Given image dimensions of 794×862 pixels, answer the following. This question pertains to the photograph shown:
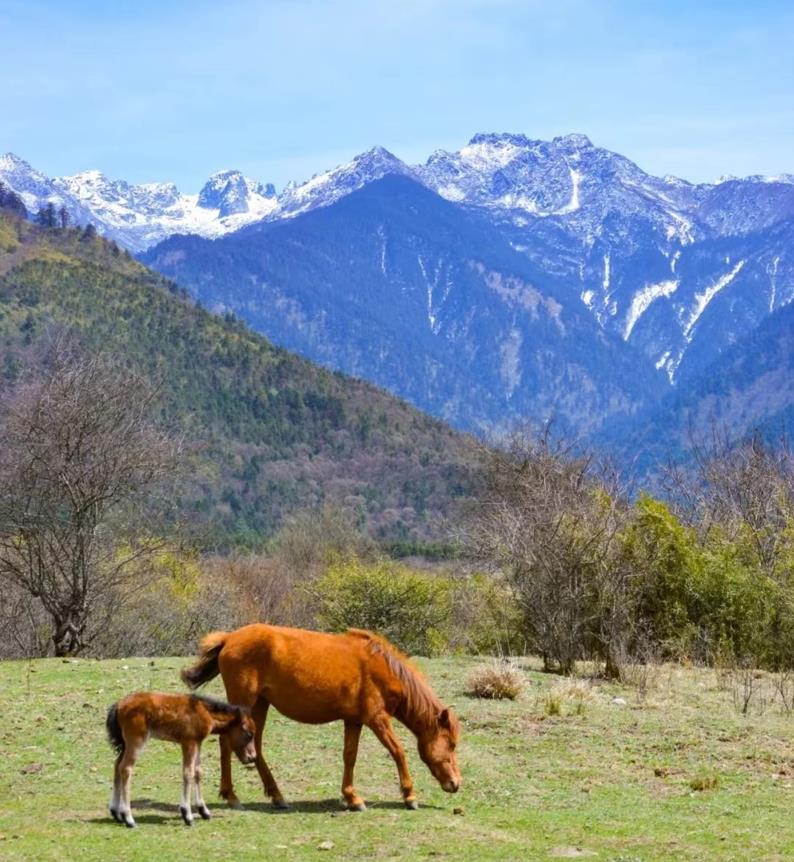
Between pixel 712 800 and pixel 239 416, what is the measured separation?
14523 centimetres

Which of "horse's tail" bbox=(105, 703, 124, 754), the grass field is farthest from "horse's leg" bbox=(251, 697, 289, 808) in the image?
"horse's tail" bbox=(105, 703, 124, 754)

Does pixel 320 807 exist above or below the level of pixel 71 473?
below

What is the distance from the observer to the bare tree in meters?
23.8

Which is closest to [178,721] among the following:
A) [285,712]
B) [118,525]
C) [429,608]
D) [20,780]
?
[285,712]

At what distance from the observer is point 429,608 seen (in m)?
40.1

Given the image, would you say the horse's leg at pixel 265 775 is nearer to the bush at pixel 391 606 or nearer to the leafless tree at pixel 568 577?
the leafless tree at pixel 568 577

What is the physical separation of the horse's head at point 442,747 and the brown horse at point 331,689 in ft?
0.03

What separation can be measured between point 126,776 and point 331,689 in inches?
84.2

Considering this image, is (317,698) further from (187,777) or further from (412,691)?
(187,777)

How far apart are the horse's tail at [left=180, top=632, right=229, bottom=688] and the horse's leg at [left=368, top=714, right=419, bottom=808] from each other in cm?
171

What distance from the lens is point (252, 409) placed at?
159 metres

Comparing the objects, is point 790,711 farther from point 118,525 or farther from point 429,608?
point 429,608

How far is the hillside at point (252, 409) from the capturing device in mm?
139000

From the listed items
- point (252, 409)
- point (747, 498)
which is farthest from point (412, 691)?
point (252, 409)
